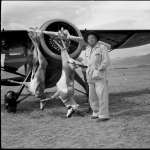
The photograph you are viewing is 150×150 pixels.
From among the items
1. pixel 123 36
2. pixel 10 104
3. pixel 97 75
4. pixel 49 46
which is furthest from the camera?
pixel 123 36

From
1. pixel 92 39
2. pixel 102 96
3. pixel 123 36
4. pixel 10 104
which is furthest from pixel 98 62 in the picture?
pixel 123 36

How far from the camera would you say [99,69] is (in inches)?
257

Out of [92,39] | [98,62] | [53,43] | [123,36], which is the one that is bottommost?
[98,62]

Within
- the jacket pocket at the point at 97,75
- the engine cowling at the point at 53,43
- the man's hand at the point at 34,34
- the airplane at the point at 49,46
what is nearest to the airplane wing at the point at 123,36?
the airplane at the point at 49,46

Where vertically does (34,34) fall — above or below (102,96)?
above

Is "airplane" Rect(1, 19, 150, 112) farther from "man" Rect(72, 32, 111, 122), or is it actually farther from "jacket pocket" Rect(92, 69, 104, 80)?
"jacket pocket" Rect(92, 69, 104, 80)

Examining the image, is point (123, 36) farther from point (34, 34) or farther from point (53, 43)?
point (34, 34)

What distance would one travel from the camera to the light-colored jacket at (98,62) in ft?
21.5

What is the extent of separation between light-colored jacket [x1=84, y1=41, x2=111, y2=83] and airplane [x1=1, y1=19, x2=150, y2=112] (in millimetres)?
1392

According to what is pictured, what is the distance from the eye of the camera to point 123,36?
11953 mm

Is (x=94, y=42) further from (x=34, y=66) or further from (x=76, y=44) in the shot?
(x=34, y=66)

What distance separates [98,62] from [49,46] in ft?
6.04

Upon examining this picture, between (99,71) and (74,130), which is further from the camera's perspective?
(99,71)

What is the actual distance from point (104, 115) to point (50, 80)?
2.99 meters
